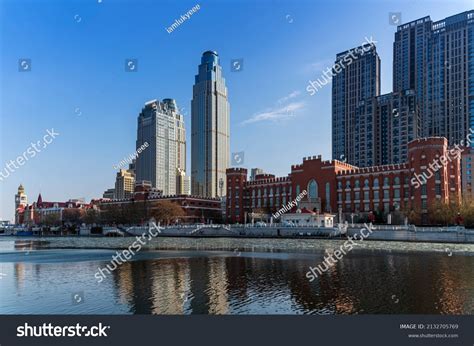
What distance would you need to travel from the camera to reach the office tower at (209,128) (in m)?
158

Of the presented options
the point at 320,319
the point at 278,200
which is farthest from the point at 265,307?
the point at 278,200

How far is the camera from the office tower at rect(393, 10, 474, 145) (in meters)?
134

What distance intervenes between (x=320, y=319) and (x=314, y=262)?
20673 millimetres

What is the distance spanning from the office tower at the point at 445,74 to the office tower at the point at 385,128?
24.0ft

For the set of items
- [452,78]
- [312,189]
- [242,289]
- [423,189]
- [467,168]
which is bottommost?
[242,289]

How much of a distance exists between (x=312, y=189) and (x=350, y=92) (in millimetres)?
76708

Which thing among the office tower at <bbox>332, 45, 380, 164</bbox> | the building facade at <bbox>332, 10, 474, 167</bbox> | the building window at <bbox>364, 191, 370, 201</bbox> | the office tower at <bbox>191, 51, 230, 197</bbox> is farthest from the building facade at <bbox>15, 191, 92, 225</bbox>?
the building window at <bbox>364, 191, 370, 201</bbox>

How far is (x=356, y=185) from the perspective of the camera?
94.3m

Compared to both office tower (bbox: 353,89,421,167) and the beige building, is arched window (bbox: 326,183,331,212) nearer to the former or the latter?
the beige building

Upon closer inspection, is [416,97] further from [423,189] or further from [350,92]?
[423,189]

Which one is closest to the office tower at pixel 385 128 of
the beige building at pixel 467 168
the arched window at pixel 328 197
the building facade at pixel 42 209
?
the beige building at pixel 467 168

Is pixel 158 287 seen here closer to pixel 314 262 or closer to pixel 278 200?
pixel 314 262

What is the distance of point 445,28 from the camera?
14000 centimetres

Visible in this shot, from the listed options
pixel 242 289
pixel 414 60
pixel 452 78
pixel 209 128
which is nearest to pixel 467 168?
pixel 452 78
